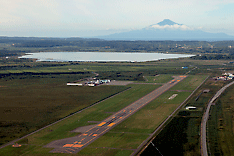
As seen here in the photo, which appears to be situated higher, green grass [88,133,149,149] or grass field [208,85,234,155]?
grass field [208,85,234,155]

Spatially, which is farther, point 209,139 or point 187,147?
point 209,139

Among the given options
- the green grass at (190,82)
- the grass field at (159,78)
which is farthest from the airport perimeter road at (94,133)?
the grass field at (159,78)

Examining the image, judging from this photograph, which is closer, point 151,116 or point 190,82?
point 151,116

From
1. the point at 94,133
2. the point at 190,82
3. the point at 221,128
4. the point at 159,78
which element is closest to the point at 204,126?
the point at 221,128

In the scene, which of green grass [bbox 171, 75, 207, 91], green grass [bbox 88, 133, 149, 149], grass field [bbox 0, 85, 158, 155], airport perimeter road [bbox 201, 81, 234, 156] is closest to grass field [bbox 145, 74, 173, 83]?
green grass [bbox 171, 75, 207, 91]

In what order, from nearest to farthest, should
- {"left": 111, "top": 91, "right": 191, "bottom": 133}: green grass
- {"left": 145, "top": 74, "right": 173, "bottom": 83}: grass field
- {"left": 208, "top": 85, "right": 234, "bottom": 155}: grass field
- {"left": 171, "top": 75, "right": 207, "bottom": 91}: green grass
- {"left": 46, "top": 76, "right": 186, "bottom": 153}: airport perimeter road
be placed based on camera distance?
{"left": 208, "top": 85, "right": 234, "bottom": 155}: grass field < {"left": 46, "top": 76, "right": 186, "bottom": 153}: airport perimeter road < {"left": 111, "top": 91, "right": 191, "bottom": 133}: green grass < {"left": 171, "top": 75, "right": 207, "bottom": 91}: green grass < {"left": 145, "top": 74, "right": 173, "bottom": 83}: grass field

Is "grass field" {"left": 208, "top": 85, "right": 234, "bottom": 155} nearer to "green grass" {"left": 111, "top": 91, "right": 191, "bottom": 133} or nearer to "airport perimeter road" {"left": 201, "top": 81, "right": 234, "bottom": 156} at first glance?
"airport perimeter road" {"left": 201, "top": 81, "right": 234, "bottom": 156}

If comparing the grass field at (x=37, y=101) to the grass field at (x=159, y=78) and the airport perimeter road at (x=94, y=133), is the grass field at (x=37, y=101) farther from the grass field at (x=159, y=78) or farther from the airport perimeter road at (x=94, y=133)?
the grass field at (x=159, y=78)

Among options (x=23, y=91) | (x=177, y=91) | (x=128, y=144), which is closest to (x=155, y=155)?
(x=128, y=144)

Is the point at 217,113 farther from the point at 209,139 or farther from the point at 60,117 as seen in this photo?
the point at 60,117

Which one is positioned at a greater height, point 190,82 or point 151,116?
point 190,82

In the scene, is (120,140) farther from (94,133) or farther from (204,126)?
(204,126)
